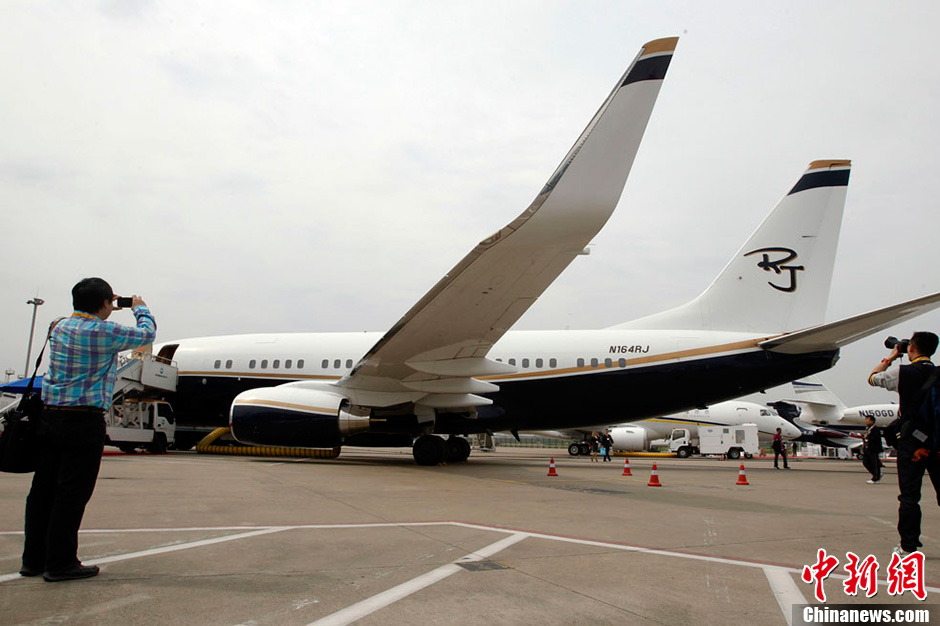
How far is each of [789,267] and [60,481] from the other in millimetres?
14959

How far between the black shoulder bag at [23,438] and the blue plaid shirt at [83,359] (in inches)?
3.0

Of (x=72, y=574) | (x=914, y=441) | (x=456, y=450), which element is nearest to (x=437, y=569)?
(x=72, y=574)

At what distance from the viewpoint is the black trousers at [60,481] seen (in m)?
3.25

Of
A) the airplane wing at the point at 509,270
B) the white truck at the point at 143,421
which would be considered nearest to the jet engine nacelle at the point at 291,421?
the airplane wing at the point at 509,270

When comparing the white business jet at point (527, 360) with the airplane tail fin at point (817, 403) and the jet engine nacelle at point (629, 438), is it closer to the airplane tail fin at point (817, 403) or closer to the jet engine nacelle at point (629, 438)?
the jet engine nacelle at point (629, 438)

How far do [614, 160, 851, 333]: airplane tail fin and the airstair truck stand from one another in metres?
13.5

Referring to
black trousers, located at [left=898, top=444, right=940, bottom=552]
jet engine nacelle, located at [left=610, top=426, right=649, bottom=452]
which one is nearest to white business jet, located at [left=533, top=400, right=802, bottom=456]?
jet engine nacelle, located at [left=610, top=426, right=649, bottom=452]

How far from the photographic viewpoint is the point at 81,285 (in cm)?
368

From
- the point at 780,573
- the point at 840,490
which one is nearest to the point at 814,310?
the point at 840,490

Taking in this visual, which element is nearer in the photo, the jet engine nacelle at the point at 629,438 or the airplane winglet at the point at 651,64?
the airplane winglet at the point at 651,64

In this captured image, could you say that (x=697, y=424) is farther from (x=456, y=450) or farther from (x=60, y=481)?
(x=60, y=481)

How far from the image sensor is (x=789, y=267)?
14469 millimetres

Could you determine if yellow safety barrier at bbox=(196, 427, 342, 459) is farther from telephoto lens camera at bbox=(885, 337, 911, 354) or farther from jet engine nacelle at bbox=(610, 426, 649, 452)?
jet engine nacelle at bbox=(610, 426, 649, 452)

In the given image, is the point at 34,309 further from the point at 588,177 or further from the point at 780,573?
the point at 780,573
